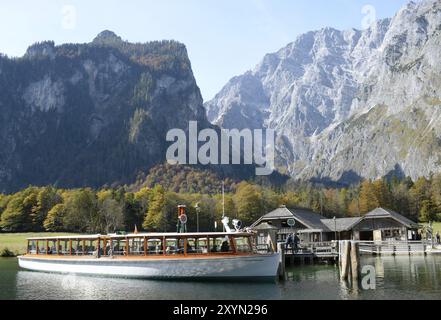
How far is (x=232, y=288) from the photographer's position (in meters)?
34.2

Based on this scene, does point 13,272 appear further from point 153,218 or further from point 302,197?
point 302,197

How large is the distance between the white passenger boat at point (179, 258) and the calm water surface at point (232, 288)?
1023mm

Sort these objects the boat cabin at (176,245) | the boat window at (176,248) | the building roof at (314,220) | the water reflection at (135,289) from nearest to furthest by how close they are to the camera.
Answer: the water reflection at (135,289), the boat cabin at (176,245), the boat window at (176,248), the building roof at (314,220)

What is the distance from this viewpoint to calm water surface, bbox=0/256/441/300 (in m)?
30.8

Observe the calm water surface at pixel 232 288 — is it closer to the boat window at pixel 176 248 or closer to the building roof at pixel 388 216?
the boat window at pixel 176 248

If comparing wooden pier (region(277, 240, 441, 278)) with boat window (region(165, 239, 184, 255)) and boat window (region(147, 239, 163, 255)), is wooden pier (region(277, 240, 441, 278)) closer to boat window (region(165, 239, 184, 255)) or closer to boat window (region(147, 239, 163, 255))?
boat window (region(165, 239, 184, 255))

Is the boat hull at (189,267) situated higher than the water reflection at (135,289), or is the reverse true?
the boat hull at (189,267)

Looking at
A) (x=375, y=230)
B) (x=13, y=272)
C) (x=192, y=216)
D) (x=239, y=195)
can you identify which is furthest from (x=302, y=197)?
(x=13, y=272)

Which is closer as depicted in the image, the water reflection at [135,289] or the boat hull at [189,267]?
the water reflection at [135,289]

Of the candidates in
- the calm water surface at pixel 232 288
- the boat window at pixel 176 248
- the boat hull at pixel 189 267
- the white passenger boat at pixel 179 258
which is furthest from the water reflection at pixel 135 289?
the boat window at pixel 176 248

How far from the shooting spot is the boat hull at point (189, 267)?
37.0 meters

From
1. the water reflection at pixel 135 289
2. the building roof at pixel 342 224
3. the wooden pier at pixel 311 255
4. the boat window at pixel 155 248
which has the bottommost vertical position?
the water reflection at pixel 135 289

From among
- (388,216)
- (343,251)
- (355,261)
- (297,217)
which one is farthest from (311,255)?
(388,216)

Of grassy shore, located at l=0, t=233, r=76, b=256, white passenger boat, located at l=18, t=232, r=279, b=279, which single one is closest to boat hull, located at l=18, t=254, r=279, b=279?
white passenger boat, located at l=18, t=232, r=279, b=279
